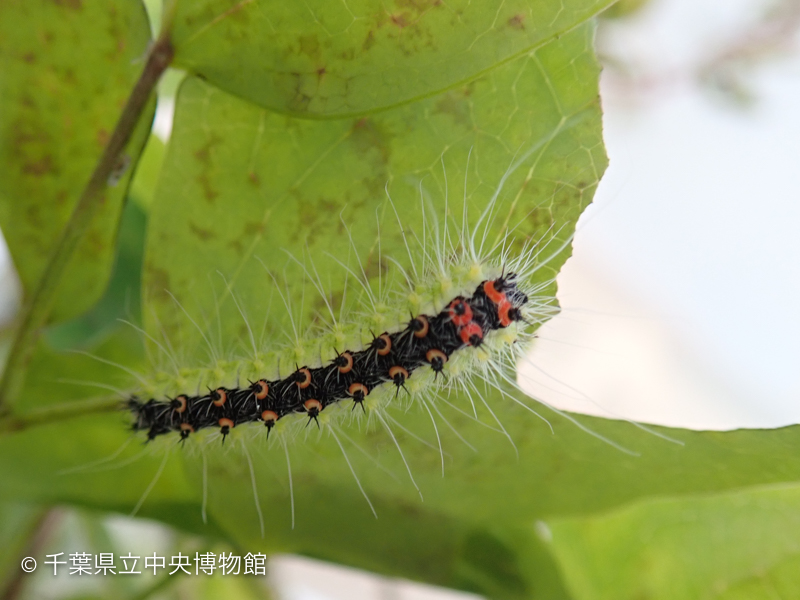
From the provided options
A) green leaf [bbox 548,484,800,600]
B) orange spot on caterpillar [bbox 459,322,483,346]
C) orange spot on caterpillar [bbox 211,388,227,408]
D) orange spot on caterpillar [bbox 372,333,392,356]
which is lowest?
green leaf [bbox 548,484,800,600]

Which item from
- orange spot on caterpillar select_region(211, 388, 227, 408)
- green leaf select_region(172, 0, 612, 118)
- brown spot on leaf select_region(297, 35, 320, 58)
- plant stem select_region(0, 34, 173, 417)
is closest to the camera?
green leaf select_region(172, 0, 612, 118)

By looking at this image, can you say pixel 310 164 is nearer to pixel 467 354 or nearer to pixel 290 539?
pixel 467 354

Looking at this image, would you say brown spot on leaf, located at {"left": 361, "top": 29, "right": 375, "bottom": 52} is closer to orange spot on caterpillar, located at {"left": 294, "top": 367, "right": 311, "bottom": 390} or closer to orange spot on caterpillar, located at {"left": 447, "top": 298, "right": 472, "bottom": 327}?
orange spot on caterpillar, located at {"left": 447, "top": 298, "right": 472, "bottom": 327}

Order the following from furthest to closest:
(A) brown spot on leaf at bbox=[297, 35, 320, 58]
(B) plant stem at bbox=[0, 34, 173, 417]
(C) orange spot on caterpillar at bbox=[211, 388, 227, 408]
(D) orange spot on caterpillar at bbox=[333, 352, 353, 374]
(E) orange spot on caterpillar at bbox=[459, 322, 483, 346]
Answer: (C) orange spot on caterpillar at bbox=[211, 388, 227, 408], (D) orange spot on caterpillar at bbox=[333, 352, 353, 374], (E) orange spot on caterpillar at bbox=[459, 322, 483, 346], (B) plant stem at bbox=[0, 34, 173, 417], (A) brown spot on leaf at bbox=[297, 35, 320, 58]

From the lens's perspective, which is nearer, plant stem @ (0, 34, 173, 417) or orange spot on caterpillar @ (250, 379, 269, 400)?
plant stem @ (0, 34, 173, 417)

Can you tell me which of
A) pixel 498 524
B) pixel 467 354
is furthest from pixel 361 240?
pixel 498 524

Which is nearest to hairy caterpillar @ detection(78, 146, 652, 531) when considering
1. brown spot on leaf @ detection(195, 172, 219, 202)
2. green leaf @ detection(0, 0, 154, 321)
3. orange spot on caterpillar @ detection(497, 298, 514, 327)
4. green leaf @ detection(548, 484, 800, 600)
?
orange spot on caterpillar @ detection(497, 298, 514, 327)

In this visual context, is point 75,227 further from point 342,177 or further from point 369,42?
point 369,42

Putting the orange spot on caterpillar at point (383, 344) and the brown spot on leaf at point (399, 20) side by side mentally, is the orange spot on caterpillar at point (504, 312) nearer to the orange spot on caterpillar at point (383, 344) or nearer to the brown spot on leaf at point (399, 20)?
the orange spot on caterpillar at point (383, 344)
